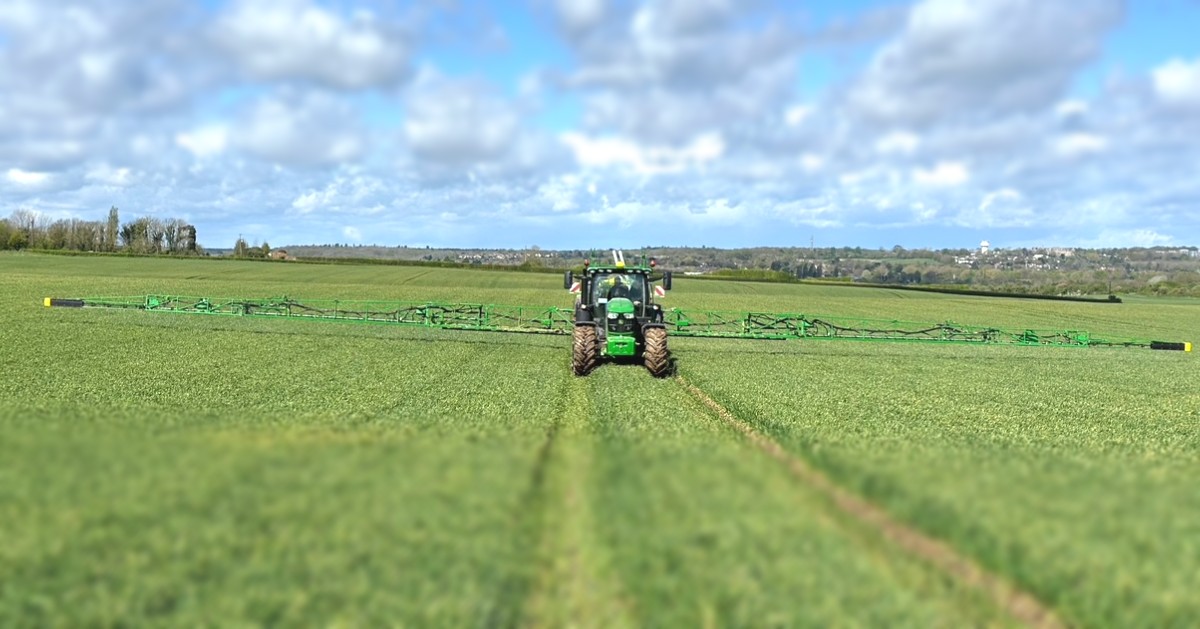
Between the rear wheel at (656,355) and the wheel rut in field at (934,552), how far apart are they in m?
16.6

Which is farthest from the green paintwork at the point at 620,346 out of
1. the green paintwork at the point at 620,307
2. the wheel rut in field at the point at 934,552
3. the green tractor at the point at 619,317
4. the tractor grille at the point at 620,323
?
the wheel rut in field at the point at 934,552

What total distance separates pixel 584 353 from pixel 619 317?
6.63 ft

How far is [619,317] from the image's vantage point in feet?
76.6

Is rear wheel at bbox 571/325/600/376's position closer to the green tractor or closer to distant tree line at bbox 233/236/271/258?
the green tractor

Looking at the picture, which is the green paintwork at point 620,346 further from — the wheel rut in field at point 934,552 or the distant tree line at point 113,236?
the distant tree line at point 113,236

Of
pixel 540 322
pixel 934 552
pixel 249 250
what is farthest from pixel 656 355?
pixel 249 250

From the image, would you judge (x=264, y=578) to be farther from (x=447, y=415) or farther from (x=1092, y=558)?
(x=447, y=415)

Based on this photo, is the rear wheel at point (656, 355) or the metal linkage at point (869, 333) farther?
the metal linkage at point (869, 333)

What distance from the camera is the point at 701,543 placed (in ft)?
13.8

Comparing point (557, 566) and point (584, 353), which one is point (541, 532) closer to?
point (557, 566)

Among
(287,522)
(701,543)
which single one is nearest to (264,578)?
(287,522)

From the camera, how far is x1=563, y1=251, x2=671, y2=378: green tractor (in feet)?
72.4

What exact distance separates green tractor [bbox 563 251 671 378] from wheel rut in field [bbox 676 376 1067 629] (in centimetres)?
1690

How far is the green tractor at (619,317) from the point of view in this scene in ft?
72.4
